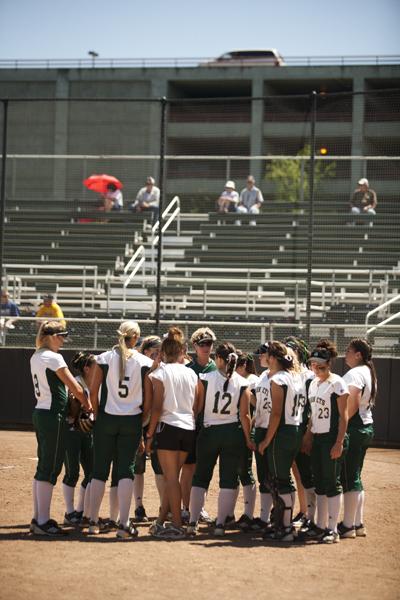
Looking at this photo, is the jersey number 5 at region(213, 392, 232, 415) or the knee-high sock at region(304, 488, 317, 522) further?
the knee-high sock at region(304, 488, 317, 522)

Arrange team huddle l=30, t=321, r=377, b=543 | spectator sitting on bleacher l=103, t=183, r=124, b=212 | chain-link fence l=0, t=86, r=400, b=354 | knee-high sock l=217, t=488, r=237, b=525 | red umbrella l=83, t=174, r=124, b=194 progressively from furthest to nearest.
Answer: red umbrella l=83, t=174, r=124, b=194, spectator sitting on bleacher l=103, t=183, r=124, b=212, chain-link fence l=0, t=86, r=400, b=354, knee-high sock l=217, t=488, r=237, b=525, team huddle l=30, t=321, r=377, b=543

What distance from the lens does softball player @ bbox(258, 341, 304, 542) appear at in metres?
8.28

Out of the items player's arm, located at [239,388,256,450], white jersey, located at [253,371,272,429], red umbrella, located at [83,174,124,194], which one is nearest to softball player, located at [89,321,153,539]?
player's arm, located at [239,388,256,450]

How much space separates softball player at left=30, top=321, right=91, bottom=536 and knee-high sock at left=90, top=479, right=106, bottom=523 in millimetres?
299

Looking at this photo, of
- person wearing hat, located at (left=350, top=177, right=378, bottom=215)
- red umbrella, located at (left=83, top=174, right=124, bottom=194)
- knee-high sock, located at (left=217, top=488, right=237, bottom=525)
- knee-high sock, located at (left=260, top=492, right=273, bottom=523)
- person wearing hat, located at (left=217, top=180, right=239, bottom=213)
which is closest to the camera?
knee-high sock, located at (left=217, top=488, right=237, bottom=525)

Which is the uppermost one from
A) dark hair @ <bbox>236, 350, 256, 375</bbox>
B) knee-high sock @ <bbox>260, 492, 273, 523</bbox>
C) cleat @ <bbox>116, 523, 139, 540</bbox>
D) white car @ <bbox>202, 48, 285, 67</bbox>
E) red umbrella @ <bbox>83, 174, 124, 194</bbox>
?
white car @ <bbox>202, 48, 285, 67</bbox>

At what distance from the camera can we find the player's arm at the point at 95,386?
325 inches

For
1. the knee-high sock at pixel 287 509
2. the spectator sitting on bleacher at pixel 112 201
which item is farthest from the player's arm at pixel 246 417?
the spectator sitting on bleacher at pixel 112 201

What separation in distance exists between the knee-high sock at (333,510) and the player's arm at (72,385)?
2177 mm

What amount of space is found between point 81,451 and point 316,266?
1232 cm

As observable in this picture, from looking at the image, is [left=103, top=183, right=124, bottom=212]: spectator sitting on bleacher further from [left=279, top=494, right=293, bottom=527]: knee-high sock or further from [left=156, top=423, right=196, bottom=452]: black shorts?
[left=279, top=494, right=293, bottom=527]: knee-high sock

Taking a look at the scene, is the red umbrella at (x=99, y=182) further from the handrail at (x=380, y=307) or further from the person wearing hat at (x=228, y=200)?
the handrail at (x=380, y=307)

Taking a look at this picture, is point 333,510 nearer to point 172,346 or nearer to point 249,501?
point 249,501

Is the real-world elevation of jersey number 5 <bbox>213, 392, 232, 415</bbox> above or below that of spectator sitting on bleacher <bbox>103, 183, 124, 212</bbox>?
below
